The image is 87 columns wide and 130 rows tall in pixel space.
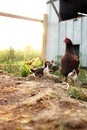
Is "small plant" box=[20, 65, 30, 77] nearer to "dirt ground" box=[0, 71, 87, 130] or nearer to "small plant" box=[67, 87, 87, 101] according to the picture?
"dirt ground" box=[0, 71, 87, 130]

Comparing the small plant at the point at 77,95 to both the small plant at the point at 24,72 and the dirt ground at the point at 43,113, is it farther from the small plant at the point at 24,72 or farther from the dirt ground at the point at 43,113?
the small plant at the point at 24,72

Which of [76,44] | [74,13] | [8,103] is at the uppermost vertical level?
[74,13]

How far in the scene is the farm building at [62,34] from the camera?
453 inches

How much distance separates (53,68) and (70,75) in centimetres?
184

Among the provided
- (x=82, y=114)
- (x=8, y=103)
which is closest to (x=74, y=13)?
(x=8, y=103)

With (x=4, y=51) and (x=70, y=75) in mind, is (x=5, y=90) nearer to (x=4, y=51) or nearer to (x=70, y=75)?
(x=70, y=75)

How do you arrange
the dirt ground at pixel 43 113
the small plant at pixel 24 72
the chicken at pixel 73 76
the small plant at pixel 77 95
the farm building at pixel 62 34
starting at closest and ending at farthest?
the dirt ground at pixel 43 113
the small plant at pixel 77 95
the chicken at pixel 73 76
the small plant at pixel 24 72
the farm building at pixel 62 34

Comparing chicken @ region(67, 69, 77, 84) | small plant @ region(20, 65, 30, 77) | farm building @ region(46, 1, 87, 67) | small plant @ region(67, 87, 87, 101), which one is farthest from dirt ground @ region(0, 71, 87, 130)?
farm building @ region(46, 1, 87, 67)

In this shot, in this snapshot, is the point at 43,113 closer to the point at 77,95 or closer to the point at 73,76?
the point at 77,95

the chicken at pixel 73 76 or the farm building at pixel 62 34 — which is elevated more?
the farm building at pixel 62 34

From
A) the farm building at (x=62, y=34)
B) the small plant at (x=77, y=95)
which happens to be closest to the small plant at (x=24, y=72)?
the farm building at (x=62, y=34)

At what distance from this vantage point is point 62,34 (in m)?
12.8

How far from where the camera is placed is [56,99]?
5160 millimetres

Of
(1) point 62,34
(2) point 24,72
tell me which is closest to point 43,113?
(2) point 24,72
